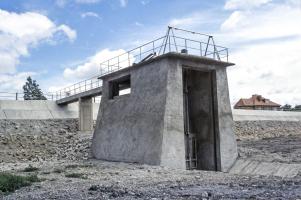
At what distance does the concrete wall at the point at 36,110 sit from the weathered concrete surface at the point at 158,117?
16.2m

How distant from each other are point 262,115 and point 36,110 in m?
31.9

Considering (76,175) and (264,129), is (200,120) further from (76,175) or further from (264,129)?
(264,129)

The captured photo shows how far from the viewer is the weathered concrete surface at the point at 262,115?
173 ft

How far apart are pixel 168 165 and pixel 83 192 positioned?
9109 millimetres

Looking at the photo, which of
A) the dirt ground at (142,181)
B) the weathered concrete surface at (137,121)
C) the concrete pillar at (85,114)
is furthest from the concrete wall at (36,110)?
the weathered concrete surface at (137,121)

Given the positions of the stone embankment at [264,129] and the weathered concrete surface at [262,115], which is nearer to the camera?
the stone embankment at [264,129]

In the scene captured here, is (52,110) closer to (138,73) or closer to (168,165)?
(138,73)

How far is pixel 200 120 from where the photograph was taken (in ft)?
81.0

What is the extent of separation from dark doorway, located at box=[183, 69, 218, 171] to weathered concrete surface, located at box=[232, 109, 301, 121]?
26558 mm

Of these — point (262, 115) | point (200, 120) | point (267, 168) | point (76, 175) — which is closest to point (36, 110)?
point (200, 120)

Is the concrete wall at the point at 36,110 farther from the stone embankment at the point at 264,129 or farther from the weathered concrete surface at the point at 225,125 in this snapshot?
the weathered concrete surface at the point at 225,125

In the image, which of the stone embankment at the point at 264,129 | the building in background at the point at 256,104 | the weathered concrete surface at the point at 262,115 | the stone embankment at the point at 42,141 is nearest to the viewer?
the stone embankment at the point at 42,141

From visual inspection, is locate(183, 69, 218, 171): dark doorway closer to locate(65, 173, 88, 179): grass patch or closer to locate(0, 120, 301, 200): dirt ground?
locate(0, 120, 301, 200): dirt ground

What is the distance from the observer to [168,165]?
2088cm
